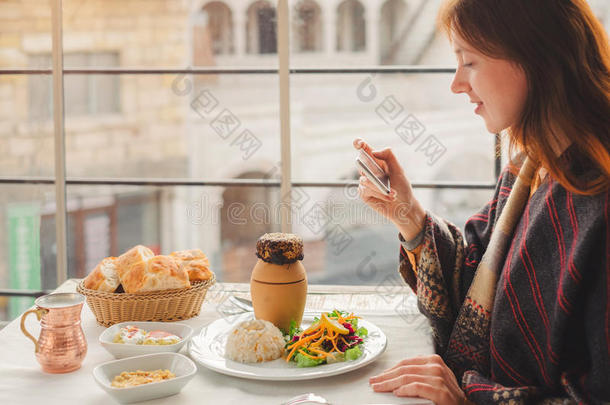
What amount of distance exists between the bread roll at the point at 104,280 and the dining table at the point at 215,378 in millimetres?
97

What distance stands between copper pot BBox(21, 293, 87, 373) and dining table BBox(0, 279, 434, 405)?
22 millimetres

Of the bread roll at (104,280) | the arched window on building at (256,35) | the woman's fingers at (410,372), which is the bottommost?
the woman's fingers at (410,372)

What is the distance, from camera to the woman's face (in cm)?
129

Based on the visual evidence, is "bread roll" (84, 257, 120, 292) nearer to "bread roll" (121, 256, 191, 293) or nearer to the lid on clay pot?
"bread roll" (121, 256, 191, 293)

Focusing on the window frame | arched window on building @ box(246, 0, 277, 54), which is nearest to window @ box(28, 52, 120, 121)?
arched window on building @ box(246, 0, 277, 54)

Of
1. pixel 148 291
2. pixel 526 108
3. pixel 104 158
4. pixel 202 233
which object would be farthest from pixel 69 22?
pixel 526 108

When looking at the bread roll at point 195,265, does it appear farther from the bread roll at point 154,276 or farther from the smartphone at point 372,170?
the smartphone at point 372,170

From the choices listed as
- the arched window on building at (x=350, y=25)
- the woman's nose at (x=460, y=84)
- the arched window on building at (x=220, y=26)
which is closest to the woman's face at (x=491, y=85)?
the woman's nose at (x=460, y=84)

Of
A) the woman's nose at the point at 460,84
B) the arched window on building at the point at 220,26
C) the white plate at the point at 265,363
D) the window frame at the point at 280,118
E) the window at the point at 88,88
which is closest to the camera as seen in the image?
the white plate at the point at 265,363

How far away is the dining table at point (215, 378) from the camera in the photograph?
1155 millimetres

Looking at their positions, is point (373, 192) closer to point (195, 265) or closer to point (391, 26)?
point (195, 265)

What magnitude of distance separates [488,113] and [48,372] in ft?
3.29

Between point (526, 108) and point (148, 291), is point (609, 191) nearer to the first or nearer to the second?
point (526, 108)

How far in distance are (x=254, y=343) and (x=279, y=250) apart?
0.20 m
